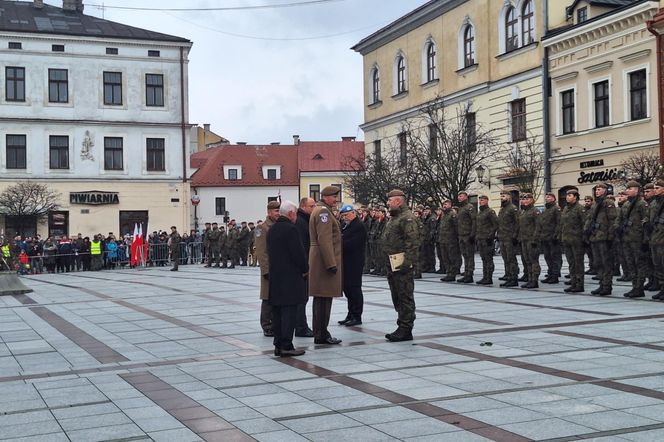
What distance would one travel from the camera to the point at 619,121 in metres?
30.8

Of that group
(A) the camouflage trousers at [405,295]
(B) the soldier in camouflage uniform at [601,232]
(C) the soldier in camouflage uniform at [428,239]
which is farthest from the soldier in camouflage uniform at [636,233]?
(C) the soldier in camouflage uniform at [428,239]

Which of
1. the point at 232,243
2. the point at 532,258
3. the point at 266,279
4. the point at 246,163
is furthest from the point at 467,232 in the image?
the point at 246,163

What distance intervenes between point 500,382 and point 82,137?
138 ft

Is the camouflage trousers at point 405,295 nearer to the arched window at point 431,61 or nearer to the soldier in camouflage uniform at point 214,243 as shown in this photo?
the soldier in camouflage uniform at point 214,243

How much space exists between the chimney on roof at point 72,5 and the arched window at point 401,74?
63.3ft

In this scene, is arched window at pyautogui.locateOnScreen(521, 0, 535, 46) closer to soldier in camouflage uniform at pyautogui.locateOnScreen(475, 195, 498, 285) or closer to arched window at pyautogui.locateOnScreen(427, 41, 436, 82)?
arched window at pyautogui.locateOnScreen(427, 41, 436, 82)

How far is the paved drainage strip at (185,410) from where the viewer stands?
6207 millimetres

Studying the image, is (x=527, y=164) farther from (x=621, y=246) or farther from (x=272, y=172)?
(x=272, y=172)

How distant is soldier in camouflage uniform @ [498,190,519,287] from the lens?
1822 centimetres

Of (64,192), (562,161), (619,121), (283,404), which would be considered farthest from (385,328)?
(64,192)

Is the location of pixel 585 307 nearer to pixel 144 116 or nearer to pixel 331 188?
pixel 331 188

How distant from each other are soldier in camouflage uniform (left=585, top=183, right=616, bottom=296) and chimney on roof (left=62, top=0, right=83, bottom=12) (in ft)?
136

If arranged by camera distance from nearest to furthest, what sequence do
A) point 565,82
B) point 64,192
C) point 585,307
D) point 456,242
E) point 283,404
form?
point 283,404
point 585,307
point 456,242
point 565,82
point 64,192

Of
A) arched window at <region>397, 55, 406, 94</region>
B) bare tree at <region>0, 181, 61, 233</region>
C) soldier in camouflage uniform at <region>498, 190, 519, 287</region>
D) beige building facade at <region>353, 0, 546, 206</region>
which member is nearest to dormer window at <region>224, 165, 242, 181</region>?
beige building facade at <region>353, 0, 546, 206</region>
